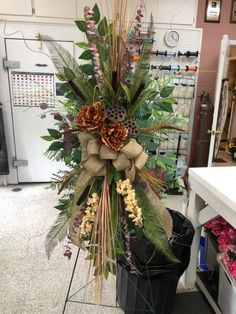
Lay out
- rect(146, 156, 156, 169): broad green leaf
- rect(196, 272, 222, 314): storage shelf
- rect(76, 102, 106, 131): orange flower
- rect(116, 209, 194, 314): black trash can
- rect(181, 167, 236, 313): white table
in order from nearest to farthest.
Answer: rect(76, 102, 106, 131): orange flower < rect(146, 156, 156, 169): broad green leaf < rect(181, 167, 236, 313): white table < rect(116, 209, 194, 314): black trash can < rect(196, 272, 222, 314): storage shelf

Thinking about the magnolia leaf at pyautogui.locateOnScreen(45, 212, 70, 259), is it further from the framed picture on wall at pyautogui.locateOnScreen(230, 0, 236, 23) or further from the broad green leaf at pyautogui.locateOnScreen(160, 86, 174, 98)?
the framed picture on wall at pyautogui.locateOnScreen(230, 0, 236, 23)

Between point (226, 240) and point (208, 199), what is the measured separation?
0.28m

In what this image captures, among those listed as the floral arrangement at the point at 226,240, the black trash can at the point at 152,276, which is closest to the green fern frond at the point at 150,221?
the black trash can at the point at 152,276

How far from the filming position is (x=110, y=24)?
774 millimetres

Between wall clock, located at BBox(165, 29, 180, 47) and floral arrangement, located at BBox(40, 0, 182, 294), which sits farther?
wall clock, located at BBox(165, 29, 180, 47)

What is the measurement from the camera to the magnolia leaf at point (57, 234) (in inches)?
36.2

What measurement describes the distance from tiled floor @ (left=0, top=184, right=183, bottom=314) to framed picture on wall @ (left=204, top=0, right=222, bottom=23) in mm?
3188

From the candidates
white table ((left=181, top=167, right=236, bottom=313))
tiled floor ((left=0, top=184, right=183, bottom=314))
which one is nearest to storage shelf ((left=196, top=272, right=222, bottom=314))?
white table ((left=181, top=167, right=236, bottom=313))

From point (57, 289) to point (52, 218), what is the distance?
1.03 metres

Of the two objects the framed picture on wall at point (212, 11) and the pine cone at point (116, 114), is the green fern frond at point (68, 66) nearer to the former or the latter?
the pine cone at point (116, 114)

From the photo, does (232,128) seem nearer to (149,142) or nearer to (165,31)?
(165,31)

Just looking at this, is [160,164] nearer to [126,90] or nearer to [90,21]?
[126,90]

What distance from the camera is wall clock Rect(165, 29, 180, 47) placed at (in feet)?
10.6

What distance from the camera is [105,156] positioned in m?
0.74
